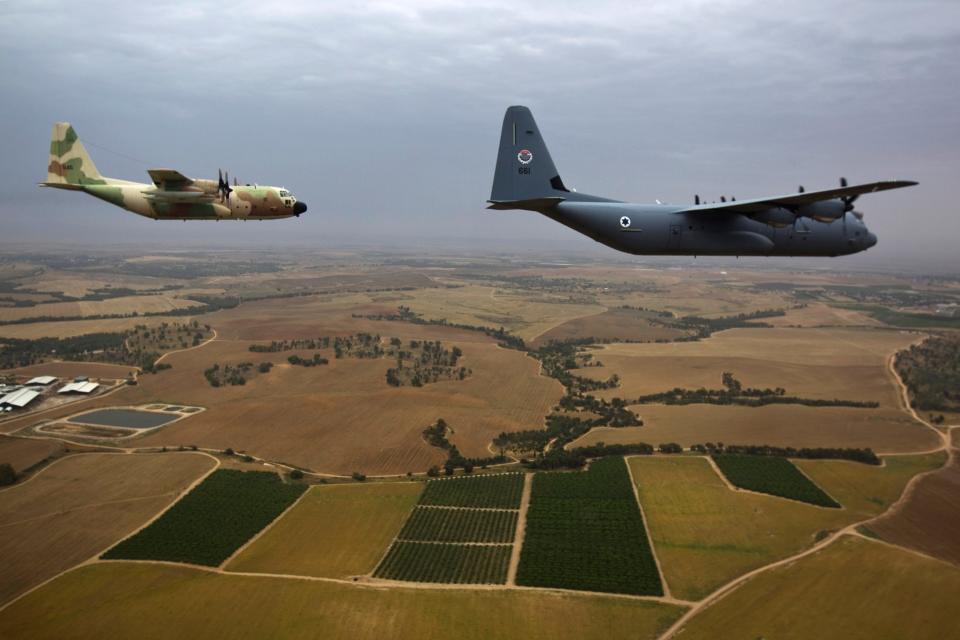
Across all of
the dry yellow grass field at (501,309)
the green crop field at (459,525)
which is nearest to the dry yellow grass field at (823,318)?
the dry yellow grass field at (501,309)

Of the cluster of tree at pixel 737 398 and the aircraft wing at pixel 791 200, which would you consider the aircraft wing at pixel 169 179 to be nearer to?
the aircraft wing at pixel 791 200

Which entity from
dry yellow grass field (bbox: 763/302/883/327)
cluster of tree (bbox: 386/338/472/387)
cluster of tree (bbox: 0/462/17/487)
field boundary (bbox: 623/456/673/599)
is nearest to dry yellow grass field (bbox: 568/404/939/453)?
field boundary (bbox: 623/456/673/599)

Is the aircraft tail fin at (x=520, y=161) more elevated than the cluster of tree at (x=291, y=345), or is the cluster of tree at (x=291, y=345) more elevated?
the aircraft tail fin at (x=520, y=161)

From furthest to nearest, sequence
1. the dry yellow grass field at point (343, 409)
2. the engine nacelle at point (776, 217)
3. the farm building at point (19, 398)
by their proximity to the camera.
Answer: the farm building at point (19, 398) → the dry yellow grass field at point (343, 409) → the engine nacelle at point (776, 217)

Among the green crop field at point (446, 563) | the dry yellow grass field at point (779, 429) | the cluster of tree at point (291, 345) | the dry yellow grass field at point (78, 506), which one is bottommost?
the green crop field at point (446, 563)

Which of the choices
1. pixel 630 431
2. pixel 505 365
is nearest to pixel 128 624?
pixel 630 431

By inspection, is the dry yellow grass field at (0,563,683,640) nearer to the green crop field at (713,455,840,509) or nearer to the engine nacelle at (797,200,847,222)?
the green crop field at (713,455,840,509)

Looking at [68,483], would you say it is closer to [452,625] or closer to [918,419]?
[452,625]
